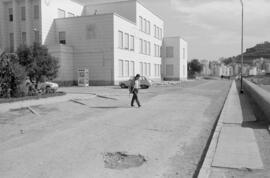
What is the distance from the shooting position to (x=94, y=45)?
39.7 metres

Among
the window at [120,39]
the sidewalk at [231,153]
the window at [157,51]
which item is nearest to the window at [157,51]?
the window at [157,51]

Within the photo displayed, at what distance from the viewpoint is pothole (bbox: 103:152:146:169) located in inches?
223

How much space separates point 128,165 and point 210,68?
457 feet

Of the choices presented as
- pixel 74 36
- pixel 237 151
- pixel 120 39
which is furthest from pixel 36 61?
pixel 120 39

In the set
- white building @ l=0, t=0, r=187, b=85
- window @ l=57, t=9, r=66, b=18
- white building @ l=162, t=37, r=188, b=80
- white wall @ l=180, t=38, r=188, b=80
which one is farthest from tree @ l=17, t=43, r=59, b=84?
white wall @ l=180, t=38, r=188, b=80

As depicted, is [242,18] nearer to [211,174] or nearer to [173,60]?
[211,174]

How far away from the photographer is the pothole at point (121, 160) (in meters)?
5.66

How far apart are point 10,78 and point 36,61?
2977 millimetres

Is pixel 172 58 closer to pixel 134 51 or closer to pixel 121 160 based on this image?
pixel 134 51

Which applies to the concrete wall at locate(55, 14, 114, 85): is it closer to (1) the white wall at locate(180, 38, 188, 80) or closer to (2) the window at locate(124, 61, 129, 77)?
(2) the window at locate(124, 61, 129, 77)

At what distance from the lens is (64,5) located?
148 feet

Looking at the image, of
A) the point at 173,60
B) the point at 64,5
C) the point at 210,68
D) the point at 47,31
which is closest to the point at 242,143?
the point at 47,31

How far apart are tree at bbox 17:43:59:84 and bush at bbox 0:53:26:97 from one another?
190 cm

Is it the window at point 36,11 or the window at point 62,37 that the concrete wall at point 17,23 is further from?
the window at point 62,37
